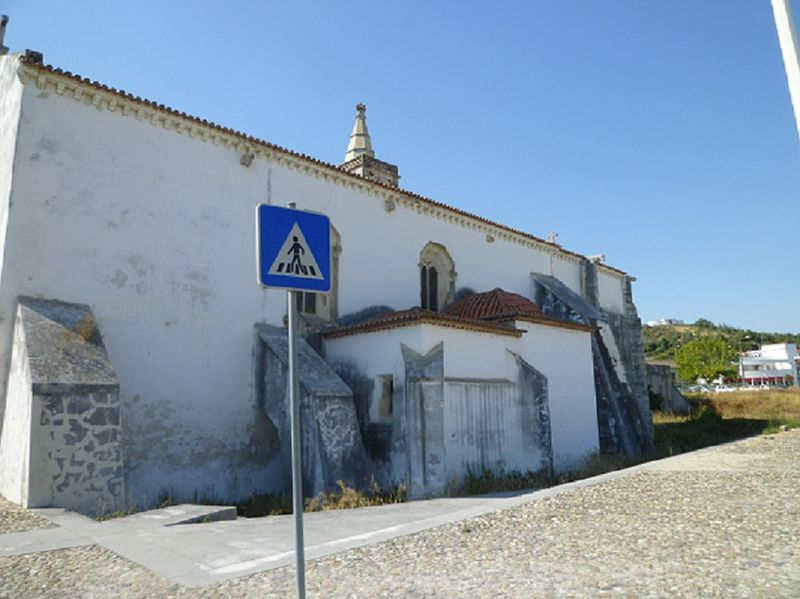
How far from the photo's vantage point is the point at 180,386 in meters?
11.0

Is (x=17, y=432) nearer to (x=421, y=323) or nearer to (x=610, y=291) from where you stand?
(x=421, y=323)

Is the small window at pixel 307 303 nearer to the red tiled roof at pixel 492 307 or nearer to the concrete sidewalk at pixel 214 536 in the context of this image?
the red tiled roof at pixel 492 307

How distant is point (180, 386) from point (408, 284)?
7.35 metres

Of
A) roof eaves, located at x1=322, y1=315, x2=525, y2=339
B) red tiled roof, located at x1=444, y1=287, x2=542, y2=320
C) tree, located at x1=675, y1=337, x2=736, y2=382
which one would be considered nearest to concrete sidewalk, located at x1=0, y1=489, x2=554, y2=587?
roof eaves, located at x1=322, y1=315, x2=525, y2=339

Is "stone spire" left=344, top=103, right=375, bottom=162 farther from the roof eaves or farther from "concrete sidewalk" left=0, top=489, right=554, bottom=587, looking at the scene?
"concrete sidewalk" left=0, top=489, right=554, bottom=587

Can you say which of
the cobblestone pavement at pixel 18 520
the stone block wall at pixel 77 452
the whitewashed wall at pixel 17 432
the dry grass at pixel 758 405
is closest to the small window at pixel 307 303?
the stone block wall at pixel 77 452

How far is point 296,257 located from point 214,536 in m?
3.95

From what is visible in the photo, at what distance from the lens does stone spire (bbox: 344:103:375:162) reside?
995 inches

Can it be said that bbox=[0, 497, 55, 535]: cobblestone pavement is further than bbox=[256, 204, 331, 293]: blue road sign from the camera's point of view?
Yes

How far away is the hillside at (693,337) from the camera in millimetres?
80562

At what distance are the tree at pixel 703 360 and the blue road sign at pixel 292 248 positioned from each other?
5883 centimetres

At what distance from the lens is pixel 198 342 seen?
37.5 ft

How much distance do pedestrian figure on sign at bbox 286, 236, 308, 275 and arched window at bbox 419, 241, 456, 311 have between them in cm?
1327

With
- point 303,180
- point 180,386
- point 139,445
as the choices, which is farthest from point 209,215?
point 139,445
